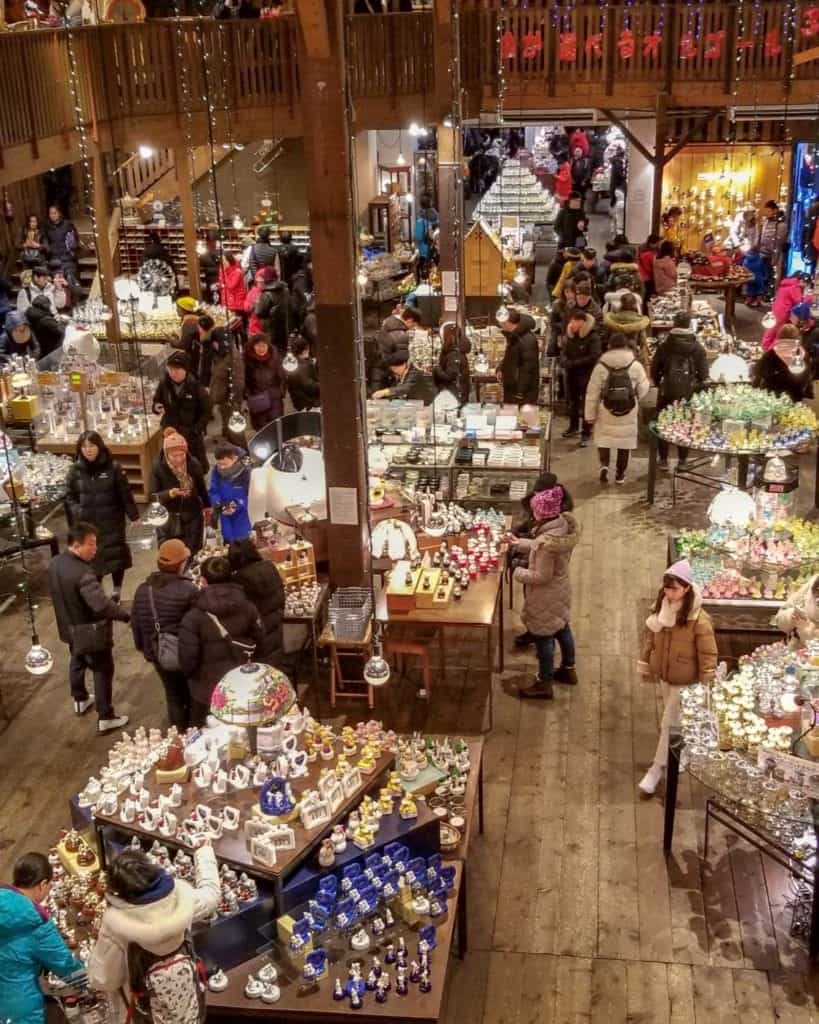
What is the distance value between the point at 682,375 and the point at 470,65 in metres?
6.83

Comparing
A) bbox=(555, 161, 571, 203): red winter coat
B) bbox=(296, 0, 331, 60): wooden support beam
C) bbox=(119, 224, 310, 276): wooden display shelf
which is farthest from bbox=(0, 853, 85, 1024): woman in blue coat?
bbox=(555, 161, 571, 203): red winter coat

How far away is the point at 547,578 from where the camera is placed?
25.0 feet

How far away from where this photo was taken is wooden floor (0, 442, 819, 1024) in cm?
563

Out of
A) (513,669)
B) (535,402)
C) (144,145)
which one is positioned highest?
(144,145)

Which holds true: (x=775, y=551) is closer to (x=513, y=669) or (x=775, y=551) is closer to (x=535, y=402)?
(x=513, y=669)

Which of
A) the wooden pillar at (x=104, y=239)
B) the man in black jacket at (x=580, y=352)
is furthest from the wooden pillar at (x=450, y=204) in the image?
the wooden pillar at (x=104, y=239)

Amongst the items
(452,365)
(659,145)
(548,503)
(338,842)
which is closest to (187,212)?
(452,365)

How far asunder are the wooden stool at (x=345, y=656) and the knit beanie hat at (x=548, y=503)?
1.26m

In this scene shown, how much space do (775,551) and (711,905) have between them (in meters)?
2.74

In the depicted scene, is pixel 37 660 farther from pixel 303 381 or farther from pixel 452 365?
pixel 452 365

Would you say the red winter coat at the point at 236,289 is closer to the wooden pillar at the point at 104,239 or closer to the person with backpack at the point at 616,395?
the wooden pillar at the point at 104,239

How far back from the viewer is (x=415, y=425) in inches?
418

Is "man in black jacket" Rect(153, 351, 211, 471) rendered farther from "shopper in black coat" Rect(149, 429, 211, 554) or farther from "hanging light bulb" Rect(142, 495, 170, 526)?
"hanging light bulb" Rect(142, 495, 170, 526)

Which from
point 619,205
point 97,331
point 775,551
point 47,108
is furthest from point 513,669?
point 619,205
